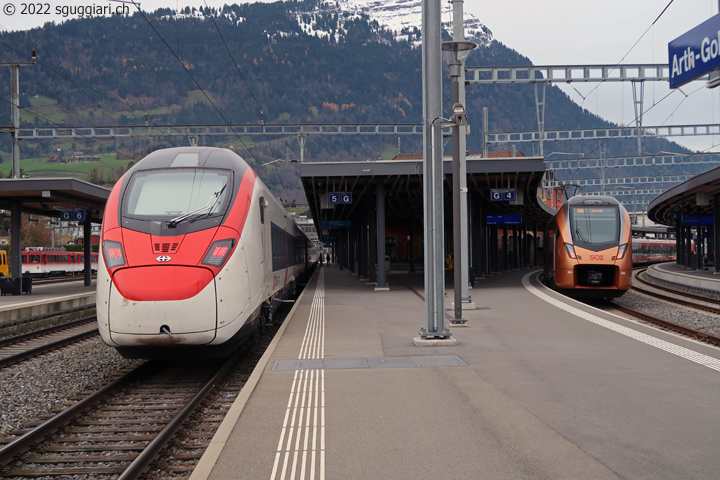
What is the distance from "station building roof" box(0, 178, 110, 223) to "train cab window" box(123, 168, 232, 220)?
15473mm

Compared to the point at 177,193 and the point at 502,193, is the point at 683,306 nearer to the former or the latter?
the point at 502,193

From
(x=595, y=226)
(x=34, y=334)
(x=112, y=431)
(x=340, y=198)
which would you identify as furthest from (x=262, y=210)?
(x=340, y=198)

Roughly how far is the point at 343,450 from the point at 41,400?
16.5ft

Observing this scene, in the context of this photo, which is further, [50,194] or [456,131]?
[50,194]

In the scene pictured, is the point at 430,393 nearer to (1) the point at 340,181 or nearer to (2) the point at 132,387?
(2) the point at 132,387

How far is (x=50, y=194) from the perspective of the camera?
82.1 ft

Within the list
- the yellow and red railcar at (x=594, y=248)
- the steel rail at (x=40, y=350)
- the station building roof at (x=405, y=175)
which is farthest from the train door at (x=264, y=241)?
the station building roof at (x=405, y=175)

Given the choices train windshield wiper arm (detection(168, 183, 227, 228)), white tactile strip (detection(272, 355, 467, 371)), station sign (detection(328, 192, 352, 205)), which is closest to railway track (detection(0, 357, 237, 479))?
white tactile strip (detection(272, 355, 467, 371))

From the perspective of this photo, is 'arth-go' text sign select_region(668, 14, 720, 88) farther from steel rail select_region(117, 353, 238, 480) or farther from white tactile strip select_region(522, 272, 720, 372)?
steel rail select_region(117, 353, 238, 480)

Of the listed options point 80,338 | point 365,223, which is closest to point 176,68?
point 365,223

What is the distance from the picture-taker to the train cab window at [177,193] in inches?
366

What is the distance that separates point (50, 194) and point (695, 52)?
22.5 meters

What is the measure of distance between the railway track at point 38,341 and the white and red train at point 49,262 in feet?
102

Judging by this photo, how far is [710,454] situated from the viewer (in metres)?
5.32
